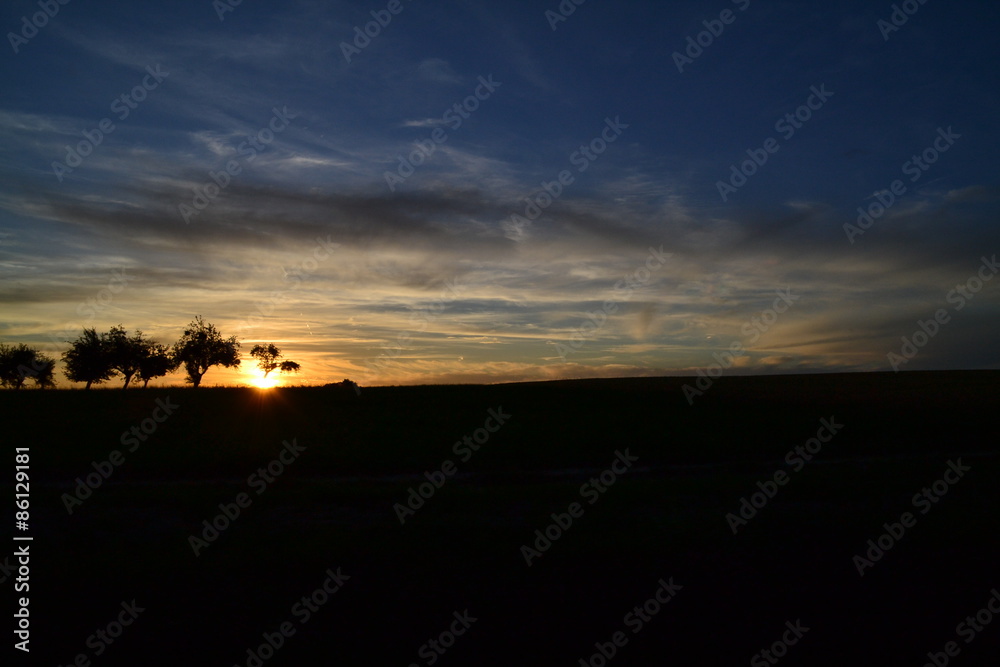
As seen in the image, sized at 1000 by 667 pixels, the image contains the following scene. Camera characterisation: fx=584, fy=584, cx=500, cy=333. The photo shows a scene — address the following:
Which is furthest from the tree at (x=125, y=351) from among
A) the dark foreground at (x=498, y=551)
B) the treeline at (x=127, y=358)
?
the dark foreground at (x=498, y=551)

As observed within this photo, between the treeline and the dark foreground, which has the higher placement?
the treeline

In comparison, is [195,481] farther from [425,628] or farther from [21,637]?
[425,628]

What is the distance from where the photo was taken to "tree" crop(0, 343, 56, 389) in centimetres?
8962

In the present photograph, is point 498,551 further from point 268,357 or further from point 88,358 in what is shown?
point 268,357

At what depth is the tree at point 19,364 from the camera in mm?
89625

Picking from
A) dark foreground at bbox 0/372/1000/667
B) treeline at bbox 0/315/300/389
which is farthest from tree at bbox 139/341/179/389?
dark foreground at bbox 0/372/1000/667

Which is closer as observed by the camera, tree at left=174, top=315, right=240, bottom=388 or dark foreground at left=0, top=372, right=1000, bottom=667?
dark foreground at left=0, top=372, right=1000, bottom=667

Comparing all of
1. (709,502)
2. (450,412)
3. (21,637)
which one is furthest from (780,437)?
(21,637)

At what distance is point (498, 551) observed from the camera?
12.2m

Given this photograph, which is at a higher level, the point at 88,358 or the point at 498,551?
the point at 88,358

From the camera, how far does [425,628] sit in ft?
27.9

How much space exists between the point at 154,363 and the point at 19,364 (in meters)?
27.3

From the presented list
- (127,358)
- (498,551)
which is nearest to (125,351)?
(127,358)

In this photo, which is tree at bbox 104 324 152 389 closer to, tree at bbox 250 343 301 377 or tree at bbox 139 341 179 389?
tree at bbox 139 341 179 389
